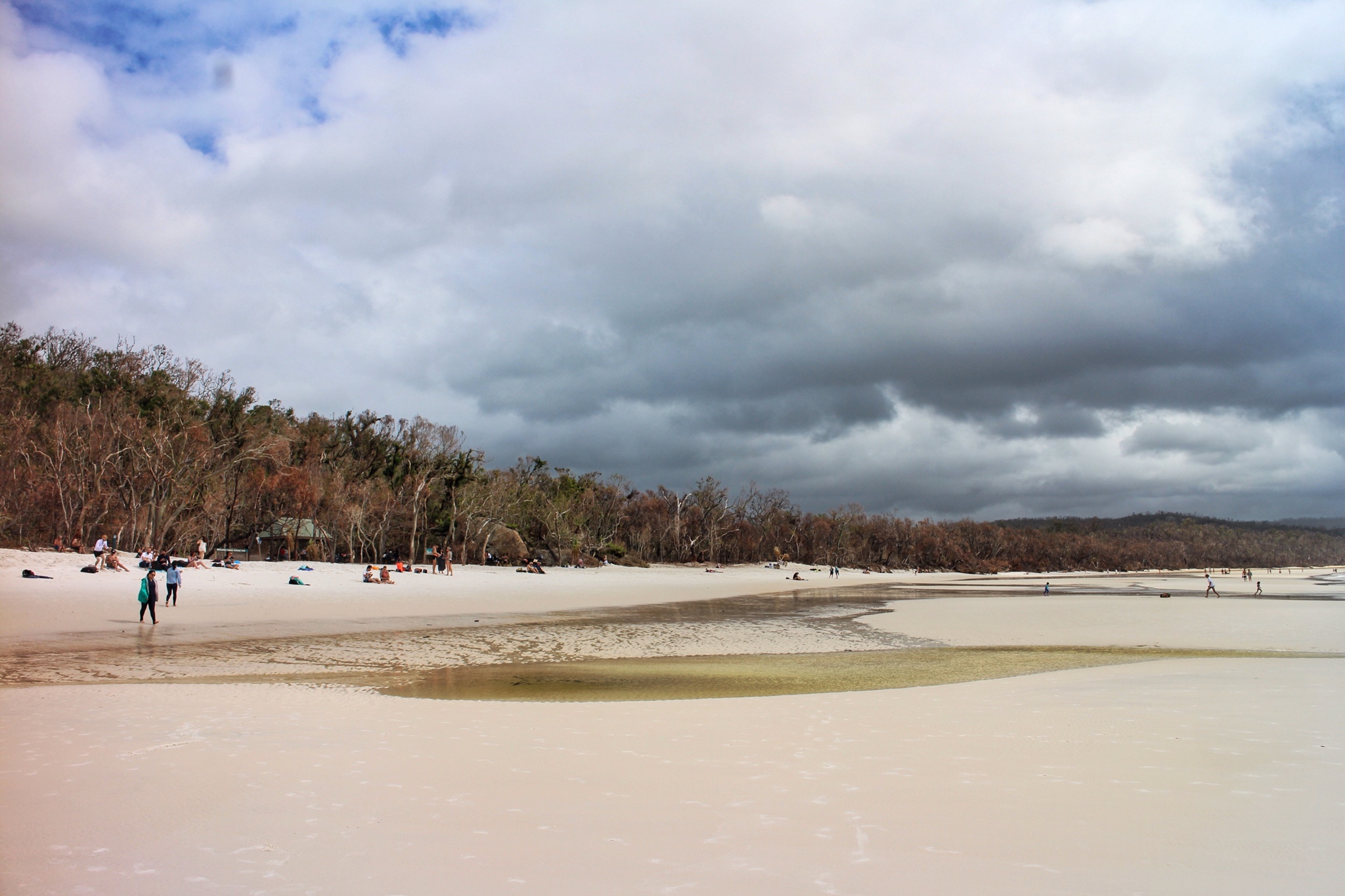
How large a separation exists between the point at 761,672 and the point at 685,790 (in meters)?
10.5

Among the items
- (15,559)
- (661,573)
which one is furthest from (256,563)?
(661,573)

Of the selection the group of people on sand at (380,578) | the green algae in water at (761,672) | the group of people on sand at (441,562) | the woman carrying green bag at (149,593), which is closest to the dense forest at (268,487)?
the group of people on sand at (441,562)

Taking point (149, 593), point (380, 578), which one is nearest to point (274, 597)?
A: point (149, 593)

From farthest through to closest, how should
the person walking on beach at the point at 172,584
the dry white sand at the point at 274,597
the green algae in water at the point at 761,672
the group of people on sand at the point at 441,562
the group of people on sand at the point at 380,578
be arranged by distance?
the group of people on sand at the point at 441,562 < the group of people on sand at the point at 380,578 < the person walking on beach at the point at 172,584 < the dry white sand at the point at 274,597 < the green algae in water at the point at 761,672

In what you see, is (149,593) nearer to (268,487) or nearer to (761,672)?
(761,672)

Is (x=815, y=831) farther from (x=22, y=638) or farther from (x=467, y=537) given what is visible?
(x=467, y=537)

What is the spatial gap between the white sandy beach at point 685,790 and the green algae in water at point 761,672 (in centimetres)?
142

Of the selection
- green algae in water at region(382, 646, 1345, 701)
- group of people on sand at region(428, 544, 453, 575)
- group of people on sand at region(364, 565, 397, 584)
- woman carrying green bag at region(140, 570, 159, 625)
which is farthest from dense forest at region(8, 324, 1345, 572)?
green algae in water at region(382, 646, 1345, 701)

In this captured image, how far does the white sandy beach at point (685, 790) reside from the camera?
5.12 meters

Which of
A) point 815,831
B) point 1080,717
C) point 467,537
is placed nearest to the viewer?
point 815,831

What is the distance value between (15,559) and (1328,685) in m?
43.4

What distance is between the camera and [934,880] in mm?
4922

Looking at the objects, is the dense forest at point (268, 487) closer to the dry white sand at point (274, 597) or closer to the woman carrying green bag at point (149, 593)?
the dry white sand at point (274, 597)

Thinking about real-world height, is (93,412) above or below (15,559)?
above
